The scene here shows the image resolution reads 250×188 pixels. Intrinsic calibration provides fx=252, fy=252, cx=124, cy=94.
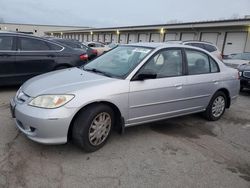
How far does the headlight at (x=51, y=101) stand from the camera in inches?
130

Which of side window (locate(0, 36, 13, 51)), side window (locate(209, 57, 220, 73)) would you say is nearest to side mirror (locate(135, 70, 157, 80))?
side window (locate(209, 57, 220, 73))

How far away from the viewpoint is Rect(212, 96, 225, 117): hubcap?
→ 17.7 feet

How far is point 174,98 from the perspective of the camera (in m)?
4.46

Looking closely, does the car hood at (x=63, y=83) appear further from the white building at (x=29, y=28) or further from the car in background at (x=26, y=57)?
the white building at (x=29, y=28)

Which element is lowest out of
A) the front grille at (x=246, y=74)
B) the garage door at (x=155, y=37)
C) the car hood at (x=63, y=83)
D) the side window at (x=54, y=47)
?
the front grille at (x=246, y=74)

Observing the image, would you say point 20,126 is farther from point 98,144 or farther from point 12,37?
point 12,37

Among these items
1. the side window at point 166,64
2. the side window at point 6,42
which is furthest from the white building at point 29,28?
the side window at point 166,64

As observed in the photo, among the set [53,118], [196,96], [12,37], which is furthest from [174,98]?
[12,37]

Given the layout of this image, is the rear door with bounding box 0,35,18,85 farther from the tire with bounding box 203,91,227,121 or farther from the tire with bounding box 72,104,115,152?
the tire with bounding box 203,91,227,121

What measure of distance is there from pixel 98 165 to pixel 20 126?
1261 mm

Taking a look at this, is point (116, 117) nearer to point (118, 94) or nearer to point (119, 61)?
point (118, 94)

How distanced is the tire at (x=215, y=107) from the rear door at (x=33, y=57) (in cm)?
440

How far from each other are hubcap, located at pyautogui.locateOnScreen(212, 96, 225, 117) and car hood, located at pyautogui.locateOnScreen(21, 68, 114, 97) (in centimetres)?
269

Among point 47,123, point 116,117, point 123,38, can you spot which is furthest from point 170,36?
point 47,123
